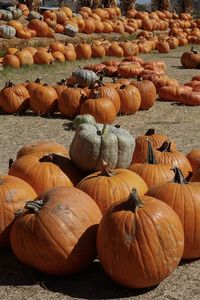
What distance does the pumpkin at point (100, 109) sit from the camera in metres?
7.87

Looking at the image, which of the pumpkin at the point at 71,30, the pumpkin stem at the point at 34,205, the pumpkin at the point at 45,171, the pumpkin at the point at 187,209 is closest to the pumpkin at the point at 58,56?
the pumpkin at the point at 71,30

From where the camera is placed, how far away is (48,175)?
4.33m

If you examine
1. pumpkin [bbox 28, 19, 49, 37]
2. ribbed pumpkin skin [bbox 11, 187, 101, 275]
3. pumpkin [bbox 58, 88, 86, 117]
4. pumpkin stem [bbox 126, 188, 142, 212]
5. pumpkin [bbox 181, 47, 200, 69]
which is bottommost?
pumpkin [bbox 181, 47, 200, 69]

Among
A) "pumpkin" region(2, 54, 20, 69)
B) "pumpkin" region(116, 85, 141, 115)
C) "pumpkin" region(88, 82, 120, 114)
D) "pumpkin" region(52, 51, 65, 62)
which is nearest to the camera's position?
"pumpkin" region(88, 82, 120, 114)

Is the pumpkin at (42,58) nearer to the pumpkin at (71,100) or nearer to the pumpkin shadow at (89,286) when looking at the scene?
the pumpkin at (71,100)

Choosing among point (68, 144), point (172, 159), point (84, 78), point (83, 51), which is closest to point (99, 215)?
point (172, 159)

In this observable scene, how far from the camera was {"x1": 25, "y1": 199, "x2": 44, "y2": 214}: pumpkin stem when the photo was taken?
3605 mm

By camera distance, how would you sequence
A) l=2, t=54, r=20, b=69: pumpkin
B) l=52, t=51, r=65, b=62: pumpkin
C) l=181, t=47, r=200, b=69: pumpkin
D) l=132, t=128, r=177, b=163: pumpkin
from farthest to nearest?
1. l=181, t=47, r=200, b=69: pumpkin
2. l=52, t=51, r=65, b=62: pumpkin
3. l=2, t=54, r=20, b=69: pumpkin
4. l=132, t=128, r=177, b=163: pumpkin

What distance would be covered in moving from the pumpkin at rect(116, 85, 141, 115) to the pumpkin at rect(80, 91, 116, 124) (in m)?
0.57

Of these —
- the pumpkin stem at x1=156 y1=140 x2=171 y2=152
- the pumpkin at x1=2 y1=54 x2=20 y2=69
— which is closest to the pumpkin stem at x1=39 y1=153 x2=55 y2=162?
the pumpkin stem at x1=156 y1=140 x2=171 y2=152

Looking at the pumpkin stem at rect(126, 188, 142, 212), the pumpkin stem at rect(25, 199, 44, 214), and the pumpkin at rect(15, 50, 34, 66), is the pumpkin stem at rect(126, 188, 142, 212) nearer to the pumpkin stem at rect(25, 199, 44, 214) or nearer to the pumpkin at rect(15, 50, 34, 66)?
the pumpkin stem at rect(25, 199, 44, 214)

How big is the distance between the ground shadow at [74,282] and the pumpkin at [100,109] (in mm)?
4213

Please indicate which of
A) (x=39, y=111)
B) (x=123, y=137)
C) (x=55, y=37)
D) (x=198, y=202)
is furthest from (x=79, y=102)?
(x=55, y=37)

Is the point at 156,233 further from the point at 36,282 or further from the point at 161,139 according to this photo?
the point at 161,139
